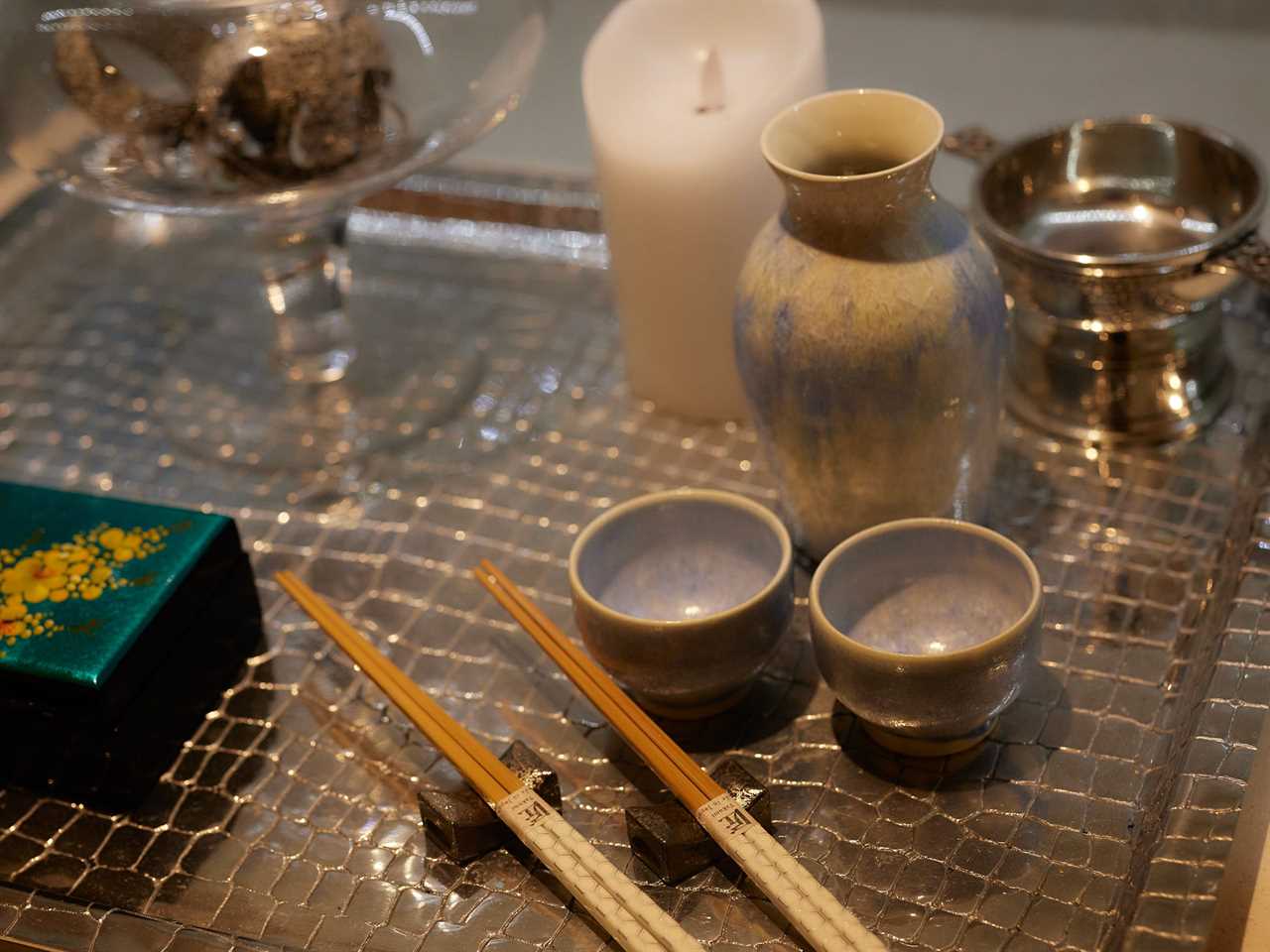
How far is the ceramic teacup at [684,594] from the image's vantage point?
0.53 metres

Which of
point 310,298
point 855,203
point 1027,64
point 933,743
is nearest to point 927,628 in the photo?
point 933,743

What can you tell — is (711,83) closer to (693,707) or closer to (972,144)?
(972,144)

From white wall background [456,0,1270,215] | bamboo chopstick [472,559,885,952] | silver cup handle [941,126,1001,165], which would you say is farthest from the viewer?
white wall background [456,0,1270,215]

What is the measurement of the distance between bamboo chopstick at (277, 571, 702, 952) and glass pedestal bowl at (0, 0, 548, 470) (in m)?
0.18

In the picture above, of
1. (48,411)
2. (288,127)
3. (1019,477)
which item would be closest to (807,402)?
(1019,477)

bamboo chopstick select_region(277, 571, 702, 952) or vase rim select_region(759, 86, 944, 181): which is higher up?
vase rim select_region(759, 86, 944, 181)

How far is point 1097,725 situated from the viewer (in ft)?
1.82

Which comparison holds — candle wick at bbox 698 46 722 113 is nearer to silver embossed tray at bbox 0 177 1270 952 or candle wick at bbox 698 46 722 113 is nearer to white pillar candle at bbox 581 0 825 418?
white pillar candle at bbox 581 0 825 418

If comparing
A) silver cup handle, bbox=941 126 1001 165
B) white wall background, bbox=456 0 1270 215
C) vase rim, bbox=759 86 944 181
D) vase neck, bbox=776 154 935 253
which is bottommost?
white wall background, bbox=456 0 1270 215

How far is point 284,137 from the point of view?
0.67m

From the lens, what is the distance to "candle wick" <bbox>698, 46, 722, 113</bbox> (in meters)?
0.65

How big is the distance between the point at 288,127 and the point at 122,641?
0.23m

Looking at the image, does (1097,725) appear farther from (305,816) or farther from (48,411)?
(48,411)

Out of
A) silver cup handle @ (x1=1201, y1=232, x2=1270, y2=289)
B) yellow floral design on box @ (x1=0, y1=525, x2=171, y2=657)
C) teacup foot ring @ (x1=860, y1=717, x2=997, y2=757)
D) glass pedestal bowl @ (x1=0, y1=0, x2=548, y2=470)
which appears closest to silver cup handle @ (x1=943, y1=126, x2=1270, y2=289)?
silver cup handle @ (x1=1201, y1=232, x2=1270, y2=289)
